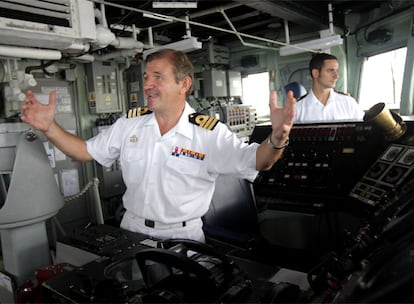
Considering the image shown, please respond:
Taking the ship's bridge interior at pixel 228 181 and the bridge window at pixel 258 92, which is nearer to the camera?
the ship's bridge interior at pixel 228 181

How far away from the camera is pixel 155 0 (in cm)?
228

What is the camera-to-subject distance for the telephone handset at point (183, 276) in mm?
790

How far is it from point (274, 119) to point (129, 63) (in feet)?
11.7

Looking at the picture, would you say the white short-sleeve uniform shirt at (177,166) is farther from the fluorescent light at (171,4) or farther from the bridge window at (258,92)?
the bridge window at (258,92)

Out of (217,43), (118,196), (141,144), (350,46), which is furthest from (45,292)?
(217,43)

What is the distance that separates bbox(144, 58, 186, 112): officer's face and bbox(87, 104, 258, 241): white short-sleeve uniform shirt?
0.11 meters

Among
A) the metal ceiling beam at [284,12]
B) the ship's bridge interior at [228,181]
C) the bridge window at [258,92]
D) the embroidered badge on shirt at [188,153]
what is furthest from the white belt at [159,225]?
the bridge window at [258,92]

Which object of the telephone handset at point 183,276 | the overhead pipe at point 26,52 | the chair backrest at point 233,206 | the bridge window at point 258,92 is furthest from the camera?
the bridge window at point 258,92

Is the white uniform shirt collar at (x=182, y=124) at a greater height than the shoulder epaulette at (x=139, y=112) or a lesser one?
lesser

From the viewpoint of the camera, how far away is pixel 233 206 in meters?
2.26

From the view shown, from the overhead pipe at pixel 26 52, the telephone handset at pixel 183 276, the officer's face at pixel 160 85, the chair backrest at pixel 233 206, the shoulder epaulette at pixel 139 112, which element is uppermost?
the overhead pipe at pixel 26 52

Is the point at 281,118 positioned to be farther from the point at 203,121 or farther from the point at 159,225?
the point at 159,225

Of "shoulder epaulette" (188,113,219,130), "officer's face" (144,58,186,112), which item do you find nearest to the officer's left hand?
"shoulder epaulette" (188,113,219,130)

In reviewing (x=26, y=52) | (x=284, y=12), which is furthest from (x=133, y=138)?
(x=284, y=12)
